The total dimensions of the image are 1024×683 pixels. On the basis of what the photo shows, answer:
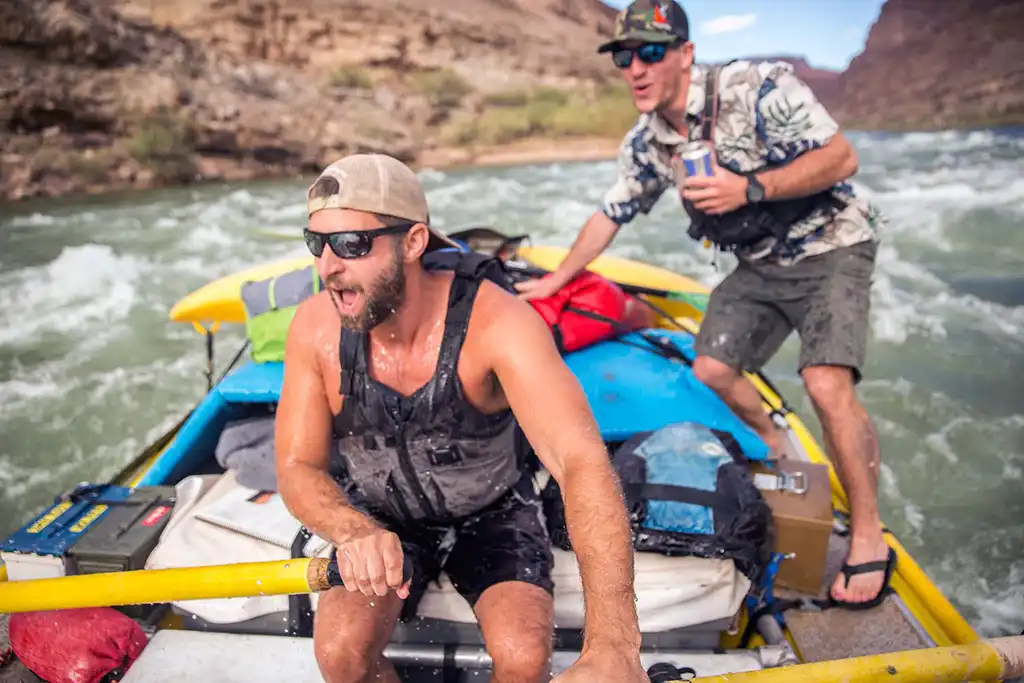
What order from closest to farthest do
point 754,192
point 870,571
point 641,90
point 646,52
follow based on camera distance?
1. point 870,571
2. point 754,192
3. point 646,52
4. point 641,90

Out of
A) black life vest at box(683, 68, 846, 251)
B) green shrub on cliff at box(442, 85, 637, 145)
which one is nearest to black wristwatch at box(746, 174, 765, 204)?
black life vest at box(683, 68, 846, 251)

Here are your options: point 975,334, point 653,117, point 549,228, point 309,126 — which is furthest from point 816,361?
point 309,126

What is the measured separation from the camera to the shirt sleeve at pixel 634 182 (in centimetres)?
309

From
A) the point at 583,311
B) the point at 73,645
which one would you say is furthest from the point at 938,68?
the point at 73,645

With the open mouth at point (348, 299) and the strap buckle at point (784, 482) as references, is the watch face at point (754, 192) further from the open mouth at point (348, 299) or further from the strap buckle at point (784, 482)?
the open mouth at point (348, 299)

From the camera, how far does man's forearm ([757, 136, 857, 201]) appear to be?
2.53 metres

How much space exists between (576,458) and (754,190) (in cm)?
136

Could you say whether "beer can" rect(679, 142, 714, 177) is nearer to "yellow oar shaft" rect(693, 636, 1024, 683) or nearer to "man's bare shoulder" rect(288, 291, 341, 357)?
"man's bare shoulder" rect(288, 291, 341, 357)

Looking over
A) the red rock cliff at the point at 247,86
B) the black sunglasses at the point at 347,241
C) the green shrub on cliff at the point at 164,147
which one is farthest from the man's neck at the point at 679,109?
the green shrub on cliff at the point at 164,147

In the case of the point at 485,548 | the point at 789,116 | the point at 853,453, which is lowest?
the point at 485,548

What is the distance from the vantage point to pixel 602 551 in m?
1.60

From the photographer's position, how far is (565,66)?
4247 cm

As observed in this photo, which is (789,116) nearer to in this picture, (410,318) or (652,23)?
(652,23)

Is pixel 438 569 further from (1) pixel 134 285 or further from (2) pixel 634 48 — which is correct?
(1) pixel 134 285
